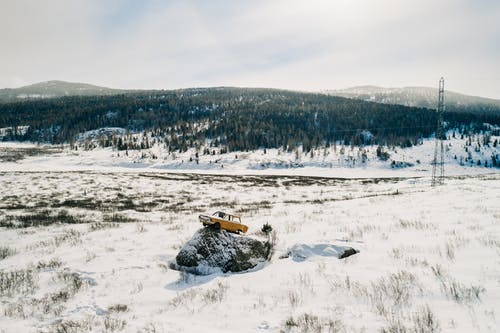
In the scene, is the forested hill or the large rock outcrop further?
the forested hill

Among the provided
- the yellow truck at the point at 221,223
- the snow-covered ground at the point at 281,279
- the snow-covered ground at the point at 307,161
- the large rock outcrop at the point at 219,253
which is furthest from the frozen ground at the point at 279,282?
the snow-covered ground at the point at 307,161

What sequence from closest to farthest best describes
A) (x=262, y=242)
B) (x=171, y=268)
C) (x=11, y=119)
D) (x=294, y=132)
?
(x=171, y=268)
(x=262, y=242)
(x=294, y=132)
(x=11, y=119)

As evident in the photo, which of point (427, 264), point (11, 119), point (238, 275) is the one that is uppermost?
point (11, 119)

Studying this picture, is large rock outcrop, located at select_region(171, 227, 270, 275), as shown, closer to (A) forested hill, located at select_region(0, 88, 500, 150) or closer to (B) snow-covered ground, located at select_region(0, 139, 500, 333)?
(B) snow-covered ground, located at select_region(0, 139, 500, 333)

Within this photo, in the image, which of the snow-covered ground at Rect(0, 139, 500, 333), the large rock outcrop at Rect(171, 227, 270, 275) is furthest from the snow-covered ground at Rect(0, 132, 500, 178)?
the large rock outcrop at Rect(171, 227, 270, 275)

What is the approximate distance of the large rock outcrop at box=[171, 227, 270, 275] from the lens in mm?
8938

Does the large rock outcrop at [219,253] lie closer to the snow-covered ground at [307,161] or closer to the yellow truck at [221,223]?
the yellow truck at [221,223]

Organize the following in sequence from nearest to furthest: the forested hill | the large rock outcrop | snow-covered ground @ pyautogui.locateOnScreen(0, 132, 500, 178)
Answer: the large rock outcrop < snow-covered ground @ pyautogui.locateOnScreen(0, 132, 500, 178) < the forested hill

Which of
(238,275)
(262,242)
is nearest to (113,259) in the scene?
(238,275)

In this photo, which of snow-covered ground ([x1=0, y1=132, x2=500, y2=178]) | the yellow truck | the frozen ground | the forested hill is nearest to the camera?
the frozen ground

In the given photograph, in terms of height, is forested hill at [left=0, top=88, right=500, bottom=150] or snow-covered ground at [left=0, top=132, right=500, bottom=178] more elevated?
forested hill at [left=0, top=88, right=500, bottom=150]

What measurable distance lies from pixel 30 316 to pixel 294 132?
137992 millimetres

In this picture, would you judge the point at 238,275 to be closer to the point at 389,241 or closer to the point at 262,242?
the point at 262,242

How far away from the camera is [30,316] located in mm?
6207
